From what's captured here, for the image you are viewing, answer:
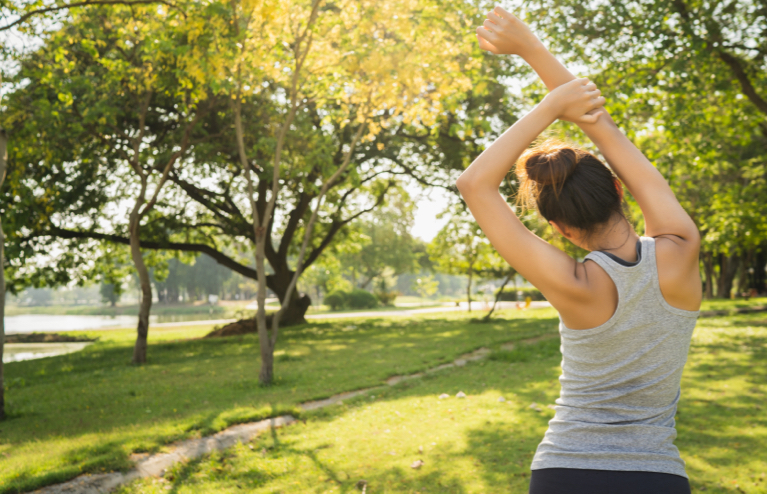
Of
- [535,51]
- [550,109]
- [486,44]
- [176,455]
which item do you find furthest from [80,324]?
[550,109]

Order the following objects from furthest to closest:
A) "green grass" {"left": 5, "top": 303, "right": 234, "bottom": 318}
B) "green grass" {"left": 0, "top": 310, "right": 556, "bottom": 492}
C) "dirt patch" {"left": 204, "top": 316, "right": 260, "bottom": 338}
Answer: "green grass" {"left": 5, "top": 303, "right": 234, "bottom": 318} < "dirt patch" {"left": 204, "top": 316, "right": 260, "bottom": 338} < "green grass" {"left": 0, "top": 310, "right": 556, "bottom": 492}

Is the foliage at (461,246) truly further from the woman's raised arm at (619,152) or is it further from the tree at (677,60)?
the woman's raised arm at (619,152)

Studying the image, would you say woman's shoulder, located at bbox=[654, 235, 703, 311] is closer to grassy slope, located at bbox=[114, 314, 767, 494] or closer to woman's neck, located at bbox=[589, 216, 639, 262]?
woman's neck, located at bbox=[589, 216, 639, 262]

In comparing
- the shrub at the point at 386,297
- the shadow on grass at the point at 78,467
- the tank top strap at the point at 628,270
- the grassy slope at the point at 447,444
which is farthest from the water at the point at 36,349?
the shrub at the point at 386,297

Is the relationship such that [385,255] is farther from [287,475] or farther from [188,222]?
[287,475]

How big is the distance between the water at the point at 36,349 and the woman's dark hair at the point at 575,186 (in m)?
18.8

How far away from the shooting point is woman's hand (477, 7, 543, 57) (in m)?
1.68

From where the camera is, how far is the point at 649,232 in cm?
158

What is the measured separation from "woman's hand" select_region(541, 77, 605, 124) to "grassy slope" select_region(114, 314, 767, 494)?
3.90m

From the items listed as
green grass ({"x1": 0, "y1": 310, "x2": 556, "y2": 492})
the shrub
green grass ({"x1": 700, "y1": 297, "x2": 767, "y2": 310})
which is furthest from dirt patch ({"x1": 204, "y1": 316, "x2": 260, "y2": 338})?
the shrub

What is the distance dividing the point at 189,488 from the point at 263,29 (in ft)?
24.1

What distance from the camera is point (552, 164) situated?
1.55 m

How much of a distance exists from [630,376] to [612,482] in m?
0.29

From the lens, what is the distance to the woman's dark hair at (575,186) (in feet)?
5.10
